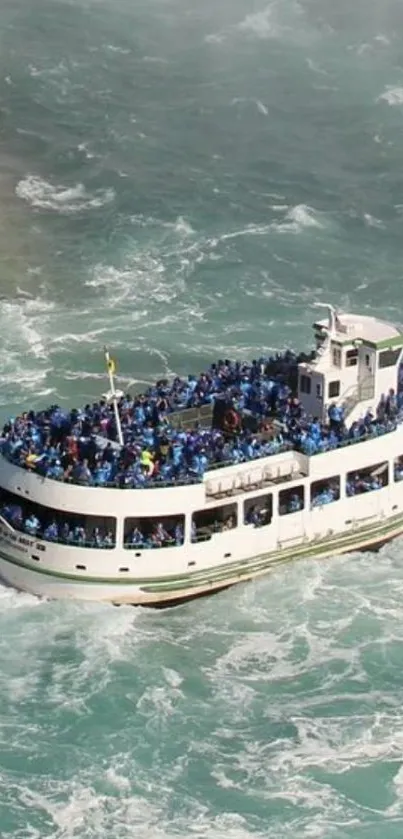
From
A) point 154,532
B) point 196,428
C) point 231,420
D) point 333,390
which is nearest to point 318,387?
point 333,390

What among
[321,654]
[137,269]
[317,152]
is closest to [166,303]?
[137,269]

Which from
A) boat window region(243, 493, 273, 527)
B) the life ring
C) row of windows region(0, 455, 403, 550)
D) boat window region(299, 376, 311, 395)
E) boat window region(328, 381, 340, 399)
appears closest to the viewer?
row of windows region(0, 455, 403, 550)

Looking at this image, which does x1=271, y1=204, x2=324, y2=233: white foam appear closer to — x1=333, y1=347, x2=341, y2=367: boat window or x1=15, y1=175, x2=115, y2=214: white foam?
x1=15, y1=175, x2=115, y2=214: white foam

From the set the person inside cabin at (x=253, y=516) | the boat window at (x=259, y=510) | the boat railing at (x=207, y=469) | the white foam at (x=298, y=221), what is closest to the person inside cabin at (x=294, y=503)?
the boat window at (x=259, y=510)

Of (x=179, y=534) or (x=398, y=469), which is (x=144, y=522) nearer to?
(x=179, y=534)

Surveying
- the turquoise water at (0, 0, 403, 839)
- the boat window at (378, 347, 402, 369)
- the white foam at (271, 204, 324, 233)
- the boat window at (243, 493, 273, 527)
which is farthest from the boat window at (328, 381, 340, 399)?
the white foam at (271, 204, 324, 233)

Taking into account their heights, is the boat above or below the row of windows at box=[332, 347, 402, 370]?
below
